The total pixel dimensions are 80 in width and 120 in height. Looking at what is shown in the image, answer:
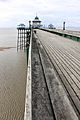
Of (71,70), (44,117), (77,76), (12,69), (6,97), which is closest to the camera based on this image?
(44,117)

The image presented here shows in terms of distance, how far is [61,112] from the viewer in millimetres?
2801

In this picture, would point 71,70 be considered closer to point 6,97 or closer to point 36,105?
point 36,105

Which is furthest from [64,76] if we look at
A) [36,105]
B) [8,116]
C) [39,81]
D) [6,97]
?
[6,97]

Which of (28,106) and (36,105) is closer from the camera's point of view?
(28,106)

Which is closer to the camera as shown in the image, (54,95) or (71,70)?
(54,95)

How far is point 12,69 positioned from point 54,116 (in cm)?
1524

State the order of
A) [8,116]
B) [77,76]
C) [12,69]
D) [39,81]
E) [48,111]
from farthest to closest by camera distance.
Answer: [12,69] → [8,116] → [77,76] → [39,81] → [48,111]

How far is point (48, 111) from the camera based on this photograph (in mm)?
2787

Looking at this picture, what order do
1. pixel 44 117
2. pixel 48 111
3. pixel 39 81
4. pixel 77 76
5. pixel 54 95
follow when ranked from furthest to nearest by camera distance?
pixel 77 76, pixel 39 81, pixel 54 95, pixel 48 111, pixel 44 117

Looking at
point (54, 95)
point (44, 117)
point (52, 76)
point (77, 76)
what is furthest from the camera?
point (77, 76)

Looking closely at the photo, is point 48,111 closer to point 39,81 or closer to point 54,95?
point 54,95

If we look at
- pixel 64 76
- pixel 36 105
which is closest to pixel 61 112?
pixel 36 105

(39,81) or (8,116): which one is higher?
(39,81)

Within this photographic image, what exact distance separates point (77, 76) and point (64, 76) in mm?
309
